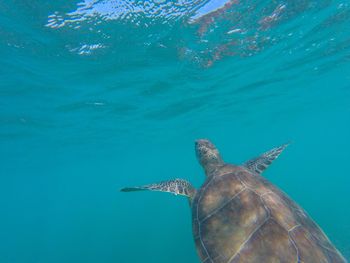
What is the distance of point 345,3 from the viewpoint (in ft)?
40.9

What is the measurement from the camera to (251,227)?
12.8 ft

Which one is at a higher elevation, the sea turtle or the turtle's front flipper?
the sea turtle

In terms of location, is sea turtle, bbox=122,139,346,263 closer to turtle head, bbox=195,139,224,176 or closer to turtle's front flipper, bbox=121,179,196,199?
turtle's front flipper, bbox=121,179,196,199

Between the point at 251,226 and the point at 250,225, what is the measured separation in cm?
2

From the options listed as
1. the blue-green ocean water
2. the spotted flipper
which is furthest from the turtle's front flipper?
the blue-green ocean water

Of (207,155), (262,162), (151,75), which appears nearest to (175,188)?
(207,155)

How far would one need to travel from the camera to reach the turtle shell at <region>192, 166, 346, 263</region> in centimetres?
347

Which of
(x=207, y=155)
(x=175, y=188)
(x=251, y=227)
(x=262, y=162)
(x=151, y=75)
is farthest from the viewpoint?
(x=151, y=75)

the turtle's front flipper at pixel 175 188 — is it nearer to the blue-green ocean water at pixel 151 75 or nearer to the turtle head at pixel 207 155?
the turtle head at pixel 207 155

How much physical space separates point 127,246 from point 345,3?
76.2 ft

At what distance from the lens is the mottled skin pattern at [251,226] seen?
3467 mm

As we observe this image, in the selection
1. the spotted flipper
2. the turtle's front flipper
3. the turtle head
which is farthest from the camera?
the spotted flipper

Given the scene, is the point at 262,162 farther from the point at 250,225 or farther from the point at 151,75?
the point at 151,75

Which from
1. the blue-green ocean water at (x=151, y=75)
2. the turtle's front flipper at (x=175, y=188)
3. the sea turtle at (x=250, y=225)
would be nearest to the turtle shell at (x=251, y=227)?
the sea turtle at (x=250, y=225)
